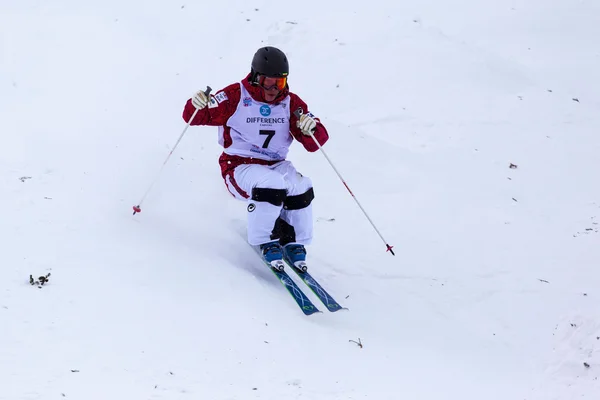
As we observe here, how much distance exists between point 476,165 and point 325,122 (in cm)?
181

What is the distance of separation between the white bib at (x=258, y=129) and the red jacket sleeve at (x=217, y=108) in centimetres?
5

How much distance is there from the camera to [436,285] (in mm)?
6203

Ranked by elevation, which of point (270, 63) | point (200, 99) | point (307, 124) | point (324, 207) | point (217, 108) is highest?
point (270, 63)

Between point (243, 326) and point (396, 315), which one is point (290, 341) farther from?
point (396, 315)

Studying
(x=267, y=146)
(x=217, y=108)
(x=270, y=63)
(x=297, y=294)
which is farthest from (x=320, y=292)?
(x=270, y=63)

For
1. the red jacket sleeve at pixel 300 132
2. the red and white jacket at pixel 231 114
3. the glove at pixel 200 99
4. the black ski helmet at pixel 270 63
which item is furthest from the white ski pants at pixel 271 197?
the black ski helmet at pixel 270 63

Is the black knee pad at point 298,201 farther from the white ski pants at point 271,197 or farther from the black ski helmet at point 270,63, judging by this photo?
the black ski helmet at point 270,63

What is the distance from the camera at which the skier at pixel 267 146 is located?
5.77m

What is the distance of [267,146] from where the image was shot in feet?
20.1

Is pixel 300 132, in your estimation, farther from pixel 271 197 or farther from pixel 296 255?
pixel 296 255

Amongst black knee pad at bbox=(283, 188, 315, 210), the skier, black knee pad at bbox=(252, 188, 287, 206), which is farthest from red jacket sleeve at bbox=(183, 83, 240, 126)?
black knee pad at bbox=(283, 188, 315, 210)

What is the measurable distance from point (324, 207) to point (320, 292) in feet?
5.46

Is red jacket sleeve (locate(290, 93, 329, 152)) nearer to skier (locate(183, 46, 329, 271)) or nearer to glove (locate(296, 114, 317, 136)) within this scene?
skier (locate(183, 46, 329, 271))

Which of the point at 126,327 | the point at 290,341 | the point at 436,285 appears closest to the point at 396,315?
the point at 436,285
